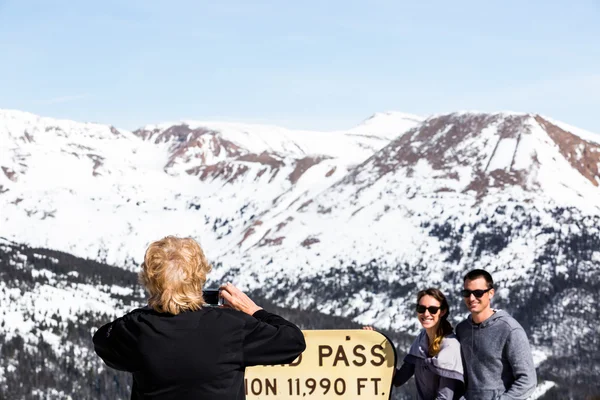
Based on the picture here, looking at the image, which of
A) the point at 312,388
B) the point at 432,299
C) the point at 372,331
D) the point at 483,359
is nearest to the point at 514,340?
the point at 483,359

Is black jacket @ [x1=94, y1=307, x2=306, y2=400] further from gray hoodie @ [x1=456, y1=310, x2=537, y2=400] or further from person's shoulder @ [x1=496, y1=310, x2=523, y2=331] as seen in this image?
person's shoulder @ [x1=496, y1=310, x2=523, y2=331]

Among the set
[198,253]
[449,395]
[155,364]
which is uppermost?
[198,253]

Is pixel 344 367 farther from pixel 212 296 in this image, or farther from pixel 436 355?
pixel 212 296

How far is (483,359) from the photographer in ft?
45.2

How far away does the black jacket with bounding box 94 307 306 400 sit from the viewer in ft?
31.5

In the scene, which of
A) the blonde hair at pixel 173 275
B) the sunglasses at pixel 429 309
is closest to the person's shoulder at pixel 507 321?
the sunglasses at pixel 429 309

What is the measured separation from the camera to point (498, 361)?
44.8ft

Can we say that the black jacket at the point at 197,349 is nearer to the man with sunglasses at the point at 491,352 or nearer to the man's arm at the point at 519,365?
the man with sunglasses at the point at 491,352

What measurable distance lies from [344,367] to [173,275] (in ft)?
16.8

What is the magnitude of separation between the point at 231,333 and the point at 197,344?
0.42m

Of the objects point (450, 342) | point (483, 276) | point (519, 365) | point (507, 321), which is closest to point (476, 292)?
point (483, 276)

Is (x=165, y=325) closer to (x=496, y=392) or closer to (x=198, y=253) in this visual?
(x=198, y=253)

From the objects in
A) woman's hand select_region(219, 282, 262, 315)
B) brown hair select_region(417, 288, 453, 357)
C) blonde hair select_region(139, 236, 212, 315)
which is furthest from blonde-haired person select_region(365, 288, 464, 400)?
blonde hair select_region(139, 236, 212, 315)

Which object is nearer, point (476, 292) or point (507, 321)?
point (507, 321)
